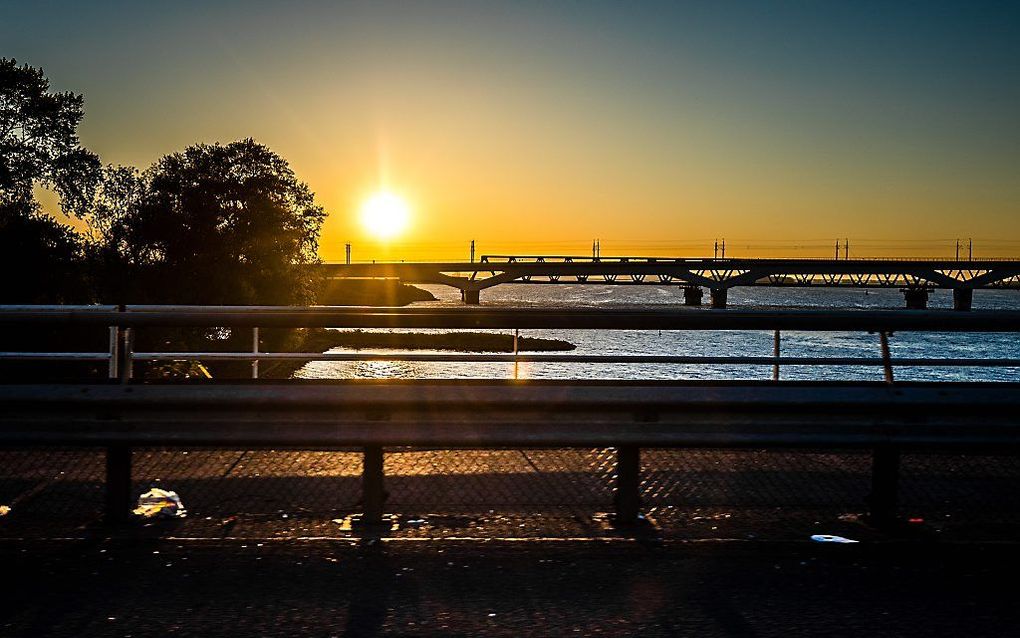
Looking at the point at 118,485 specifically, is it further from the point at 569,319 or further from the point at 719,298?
the point at 719,298

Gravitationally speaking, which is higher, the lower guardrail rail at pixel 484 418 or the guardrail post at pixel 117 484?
the lower guardrail rail at pixel 484 418

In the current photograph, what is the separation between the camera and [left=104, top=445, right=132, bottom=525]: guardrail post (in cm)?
554

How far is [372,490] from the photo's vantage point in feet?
18.3

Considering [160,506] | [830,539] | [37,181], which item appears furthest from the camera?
[37,181]

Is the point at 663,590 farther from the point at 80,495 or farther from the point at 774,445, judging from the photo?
the point at 80,495

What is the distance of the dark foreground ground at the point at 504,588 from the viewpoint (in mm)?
4066

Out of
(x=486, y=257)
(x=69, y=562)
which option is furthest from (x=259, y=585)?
(x=486, y=257)

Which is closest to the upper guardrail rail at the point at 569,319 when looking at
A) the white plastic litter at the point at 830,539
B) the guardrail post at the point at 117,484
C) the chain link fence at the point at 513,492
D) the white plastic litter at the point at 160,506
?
the guardrail post at the point at 117,484

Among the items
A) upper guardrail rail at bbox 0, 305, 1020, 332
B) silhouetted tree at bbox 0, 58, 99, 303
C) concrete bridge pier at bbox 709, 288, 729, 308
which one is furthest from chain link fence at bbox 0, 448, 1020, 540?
concrete bridge pier at bbox 709, 288, 729, 308

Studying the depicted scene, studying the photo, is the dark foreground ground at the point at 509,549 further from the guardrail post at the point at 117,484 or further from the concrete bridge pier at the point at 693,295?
the concrete bridge pier at the point at 693,295

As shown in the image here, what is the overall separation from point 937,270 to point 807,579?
123 meters

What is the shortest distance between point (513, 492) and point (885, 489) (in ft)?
6.80

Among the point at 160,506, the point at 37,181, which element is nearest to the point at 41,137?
the point at 37,181

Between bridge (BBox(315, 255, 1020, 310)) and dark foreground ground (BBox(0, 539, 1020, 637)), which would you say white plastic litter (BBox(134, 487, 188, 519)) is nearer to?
dark foreground ground (BBox(0, 539, 1020, 637))
